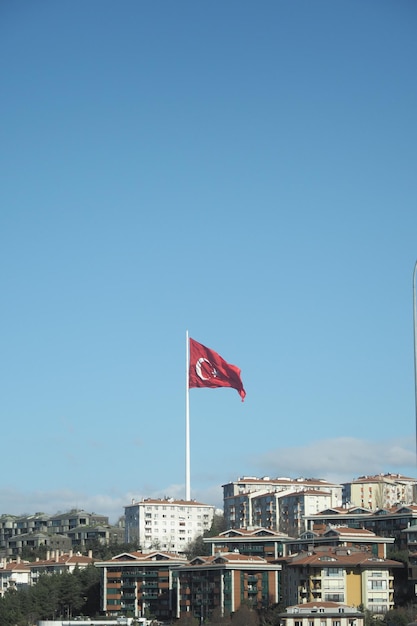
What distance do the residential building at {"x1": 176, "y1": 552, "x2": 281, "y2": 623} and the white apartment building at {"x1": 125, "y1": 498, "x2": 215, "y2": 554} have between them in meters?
42.0

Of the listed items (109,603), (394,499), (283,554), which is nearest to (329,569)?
(283,554)

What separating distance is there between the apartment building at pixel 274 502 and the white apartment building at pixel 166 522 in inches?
112

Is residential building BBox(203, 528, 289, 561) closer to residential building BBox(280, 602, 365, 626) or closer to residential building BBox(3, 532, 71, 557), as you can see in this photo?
residential building BBox(280, 602, 365, 626)

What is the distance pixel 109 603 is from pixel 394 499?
A: 157ft

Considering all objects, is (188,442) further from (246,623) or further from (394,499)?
(394,499)

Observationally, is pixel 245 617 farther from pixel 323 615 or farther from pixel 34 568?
pixel 34 568

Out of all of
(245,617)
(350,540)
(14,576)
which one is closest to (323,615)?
(245,617)

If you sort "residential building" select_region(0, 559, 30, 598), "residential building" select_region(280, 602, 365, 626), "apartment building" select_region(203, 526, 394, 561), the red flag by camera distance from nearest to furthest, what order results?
"residential building" select_region(280, 602, 365, 626), the red flag, "apartment building" select_region(203, 526, 394, 561), "residential building" select_region(0, 559, 30, 598)

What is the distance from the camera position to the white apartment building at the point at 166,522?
4628 inches

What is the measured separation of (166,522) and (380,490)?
20.3 metres

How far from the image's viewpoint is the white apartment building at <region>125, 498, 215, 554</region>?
4628 inches

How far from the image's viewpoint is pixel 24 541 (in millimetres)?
124188

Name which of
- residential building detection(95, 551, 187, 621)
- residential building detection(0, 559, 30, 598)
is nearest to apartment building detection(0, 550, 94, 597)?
residential building detection(0, 559, 30, 598)

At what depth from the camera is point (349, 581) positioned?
69375 millimetres
